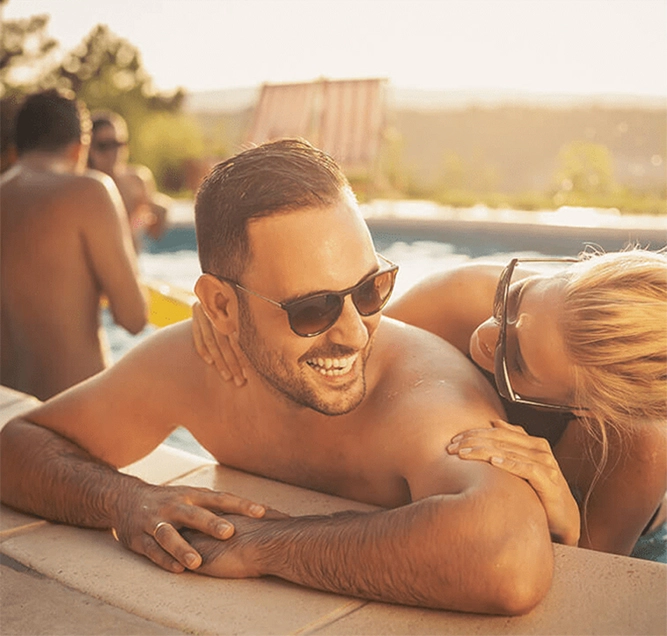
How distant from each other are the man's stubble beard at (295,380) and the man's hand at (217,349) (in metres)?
0.10

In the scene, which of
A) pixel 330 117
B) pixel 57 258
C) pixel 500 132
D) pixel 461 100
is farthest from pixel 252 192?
pixel 461 100

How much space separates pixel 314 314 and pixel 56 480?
75 cm

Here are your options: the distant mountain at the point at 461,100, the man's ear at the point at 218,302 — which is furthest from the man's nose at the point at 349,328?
the distant mountain at the point at 461,100

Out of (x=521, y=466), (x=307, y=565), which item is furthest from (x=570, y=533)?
(x=307, y=565)

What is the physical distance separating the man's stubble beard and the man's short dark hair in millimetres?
132

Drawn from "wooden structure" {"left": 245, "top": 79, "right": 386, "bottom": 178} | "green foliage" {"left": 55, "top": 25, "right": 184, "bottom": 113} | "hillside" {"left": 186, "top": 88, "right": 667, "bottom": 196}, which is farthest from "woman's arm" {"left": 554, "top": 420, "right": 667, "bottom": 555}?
"hillside" {"left": 186, "top": 88, "right": 667, "bottom": 196}

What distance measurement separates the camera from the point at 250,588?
67.6 inches

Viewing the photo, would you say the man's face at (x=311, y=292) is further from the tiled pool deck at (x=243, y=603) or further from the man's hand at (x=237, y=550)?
the tiled pool deck at (x=243, y=603)

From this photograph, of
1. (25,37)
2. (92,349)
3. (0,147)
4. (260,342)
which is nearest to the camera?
(260,342)

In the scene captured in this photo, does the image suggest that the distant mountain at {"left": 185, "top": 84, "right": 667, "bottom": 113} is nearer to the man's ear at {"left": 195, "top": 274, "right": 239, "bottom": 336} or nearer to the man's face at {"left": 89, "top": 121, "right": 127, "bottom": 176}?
the man's face at {"left": 89, "top": 121, "right": 127, "bottom": 176}

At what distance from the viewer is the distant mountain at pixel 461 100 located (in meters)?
19.7

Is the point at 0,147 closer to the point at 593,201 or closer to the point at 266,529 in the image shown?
the point at 266,529

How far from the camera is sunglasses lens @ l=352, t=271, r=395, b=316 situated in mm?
1877

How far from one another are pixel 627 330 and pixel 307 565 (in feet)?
2.45
